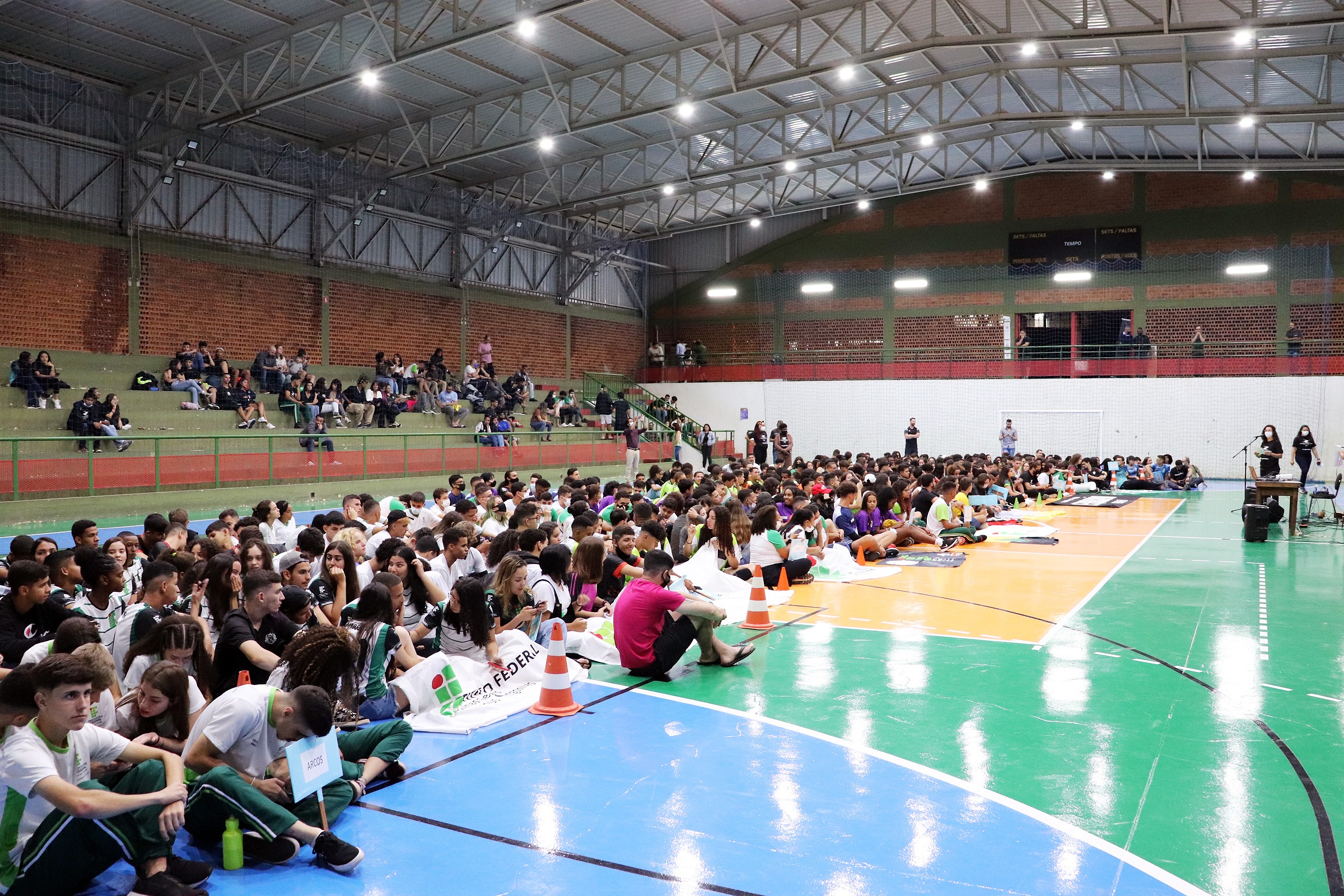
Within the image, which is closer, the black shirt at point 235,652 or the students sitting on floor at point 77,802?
the students sitting on floor at point 77,802

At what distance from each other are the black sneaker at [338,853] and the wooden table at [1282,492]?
1687 centimetres

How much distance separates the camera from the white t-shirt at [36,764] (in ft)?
12.0

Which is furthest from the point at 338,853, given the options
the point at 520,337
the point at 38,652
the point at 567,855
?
the point at 520,337

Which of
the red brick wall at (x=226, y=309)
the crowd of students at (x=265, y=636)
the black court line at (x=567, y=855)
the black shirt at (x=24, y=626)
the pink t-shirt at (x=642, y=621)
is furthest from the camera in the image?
the red brick wall at (x=226, y=309)

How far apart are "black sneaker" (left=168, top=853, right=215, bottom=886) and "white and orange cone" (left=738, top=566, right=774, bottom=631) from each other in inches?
232

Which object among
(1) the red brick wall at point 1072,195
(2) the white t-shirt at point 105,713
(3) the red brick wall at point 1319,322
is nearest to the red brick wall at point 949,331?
(1) the red brick wall at point 1072,195

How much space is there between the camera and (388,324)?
2917 cm

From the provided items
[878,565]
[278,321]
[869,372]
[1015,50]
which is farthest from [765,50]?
[869,372]

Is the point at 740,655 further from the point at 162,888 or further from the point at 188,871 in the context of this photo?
the point at 162,888

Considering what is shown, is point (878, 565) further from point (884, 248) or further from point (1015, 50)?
point (884, 248)

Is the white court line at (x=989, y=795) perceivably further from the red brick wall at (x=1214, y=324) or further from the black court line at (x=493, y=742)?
the red brick wall at (x=1214, y=324)

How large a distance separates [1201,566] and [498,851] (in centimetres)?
1225

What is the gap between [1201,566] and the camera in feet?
43.4

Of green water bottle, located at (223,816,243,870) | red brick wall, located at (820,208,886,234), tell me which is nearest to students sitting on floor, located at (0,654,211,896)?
green water bottle, located at (223,816,243,870)
